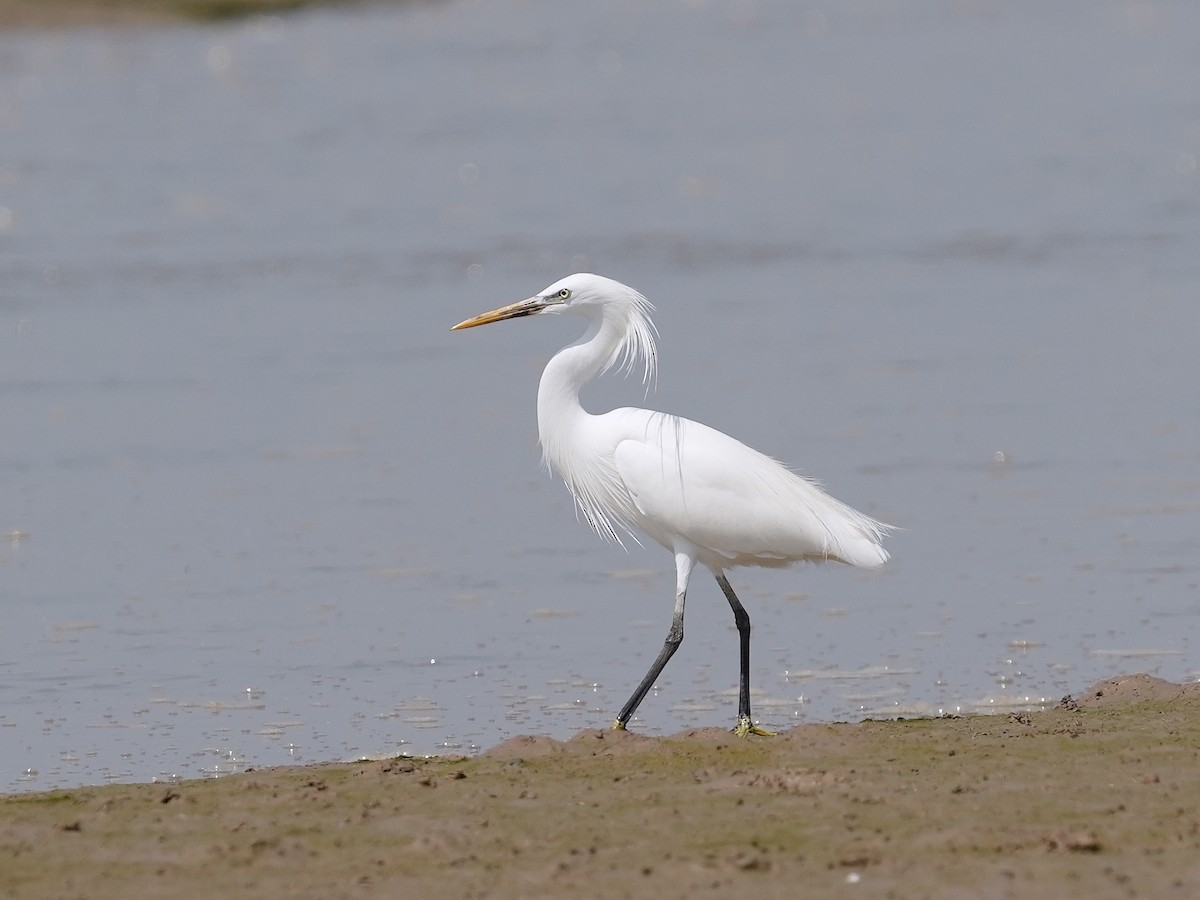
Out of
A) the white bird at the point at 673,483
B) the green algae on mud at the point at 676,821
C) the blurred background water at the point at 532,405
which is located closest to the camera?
the green algae on mud at the point at 676,821

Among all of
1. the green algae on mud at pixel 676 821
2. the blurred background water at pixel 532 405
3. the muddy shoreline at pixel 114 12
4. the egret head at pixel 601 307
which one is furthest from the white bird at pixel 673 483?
the muddy shoreline at pixel 114 12

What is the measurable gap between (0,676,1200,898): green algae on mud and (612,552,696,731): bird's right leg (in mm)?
591

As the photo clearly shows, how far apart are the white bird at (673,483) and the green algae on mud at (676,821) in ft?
2.98

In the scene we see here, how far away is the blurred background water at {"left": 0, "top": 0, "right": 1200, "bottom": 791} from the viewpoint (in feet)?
25.3

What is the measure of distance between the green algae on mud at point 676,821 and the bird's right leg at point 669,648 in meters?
0.59

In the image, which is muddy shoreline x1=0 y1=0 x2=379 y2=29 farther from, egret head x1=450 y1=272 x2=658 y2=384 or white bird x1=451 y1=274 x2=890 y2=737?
white bird x1=451 y1=274 x2=890 y2=737

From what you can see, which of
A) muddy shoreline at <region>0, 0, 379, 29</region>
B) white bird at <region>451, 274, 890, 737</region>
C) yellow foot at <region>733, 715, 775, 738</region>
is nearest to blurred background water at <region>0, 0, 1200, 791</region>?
yellow foot at <region>733, 715, 775, 738</region>

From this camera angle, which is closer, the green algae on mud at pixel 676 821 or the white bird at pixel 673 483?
the green algae on mud at pixel 676 821

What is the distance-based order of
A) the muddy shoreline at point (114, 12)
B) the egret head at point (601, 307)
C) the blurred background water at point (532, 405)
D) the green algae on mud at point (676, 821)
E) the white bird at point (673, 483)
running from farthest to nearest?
1. the muddy shoreline at point (114, 12)
2. the blurred background water at point (532, 405)
3. the egret head at point (601, 307)
4. the white bird at point (673, 483)
5. the green algae on mud at point (676, 821)

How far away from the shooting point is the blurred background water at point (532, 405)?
25.3ft

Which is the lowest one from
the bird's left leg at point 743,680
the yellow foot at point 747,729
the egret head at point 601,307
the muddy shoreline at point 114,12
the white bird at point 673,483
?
the yellow foot at point 747,729

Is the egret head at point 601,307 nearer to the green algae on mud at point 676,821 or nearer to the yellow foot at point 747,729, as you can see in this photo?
the yellow foot at point 747,729

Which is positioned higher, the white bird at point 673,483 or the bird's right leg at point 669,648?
the white bird at point 673,483

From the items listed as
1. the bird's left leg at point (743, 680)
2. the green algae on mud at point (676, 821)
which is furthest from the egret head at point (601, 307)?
the green algae on mud at point (676, 821)
